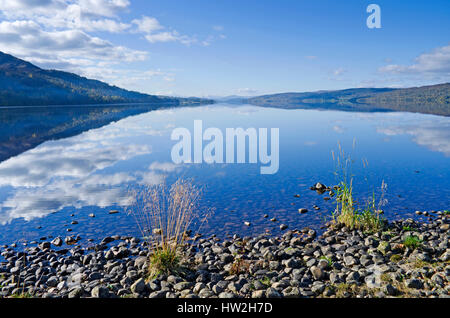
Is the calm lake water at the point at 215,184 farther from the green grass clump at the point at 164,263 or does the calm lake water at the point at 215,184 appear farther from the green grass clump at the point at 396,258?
the green grass clump at the point at 396,258

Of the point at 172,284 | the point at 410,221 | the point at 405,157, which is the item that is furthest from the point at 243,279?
the point at 405,157

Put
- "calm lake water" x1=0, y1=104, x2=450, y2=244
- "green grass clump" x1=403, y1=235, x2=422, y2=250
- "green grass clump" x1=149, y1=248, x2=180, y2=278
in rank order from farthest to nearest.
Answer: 1. "calm lake water" x1=0, y1=104, x2=450, y2=244
2. "green grass clump" x1=403, y1=235, x2=422, y2=250
3. "green grass clump" x1=149, y1=248, x2=180, y2=278

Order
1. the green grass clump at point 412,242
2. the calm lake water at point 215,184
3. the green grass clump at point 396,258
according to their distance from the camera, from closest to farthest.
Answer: the green grass clump at point 396,258, the green grass clump at point 412,242, the calm lake water at point 215,184

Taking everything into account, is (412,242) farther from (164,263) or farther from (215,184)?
(215,184)

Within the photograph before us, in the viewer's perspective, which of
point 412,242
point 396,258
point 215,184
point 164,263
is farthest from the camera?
point 215,184

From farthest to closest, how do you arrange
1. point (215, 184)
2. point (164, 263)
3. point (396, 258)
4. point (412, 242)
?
point (215, 184) → point (412, 242) → point (396, 258) → point (164, 263)

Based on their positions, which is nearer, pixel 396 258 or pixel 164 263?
pixel 164 263

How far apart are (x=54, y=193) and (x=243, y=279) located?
16.9 meters

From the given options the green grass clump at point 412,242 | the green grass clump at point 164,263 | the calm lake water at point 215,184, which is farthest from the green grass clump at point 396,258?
the green grass clump at point 164,263

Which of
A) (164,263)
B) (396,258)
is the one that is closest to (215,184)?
(164,263)

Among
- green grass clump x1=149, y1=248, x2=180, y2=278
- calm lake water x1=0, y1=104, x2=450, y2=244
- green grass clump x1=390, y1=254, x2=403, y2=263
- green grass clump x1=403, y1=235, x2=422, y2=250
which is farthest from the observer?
calm lake water x1=0, y1=104, x2=450, y2=244

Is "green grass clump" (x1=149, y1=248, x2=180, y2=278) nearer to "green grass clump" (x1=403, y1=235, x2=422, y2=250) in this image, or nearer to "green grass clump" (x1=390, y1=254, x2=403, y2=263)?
"green grass clump" (x1=390, y1=254, x2=403, y2=263)

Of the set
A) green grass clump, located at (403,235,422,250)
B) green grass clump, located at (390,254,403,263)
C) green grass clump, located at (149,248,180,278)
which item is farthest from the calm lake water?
green grass clump, located at (390,254,403,263)
